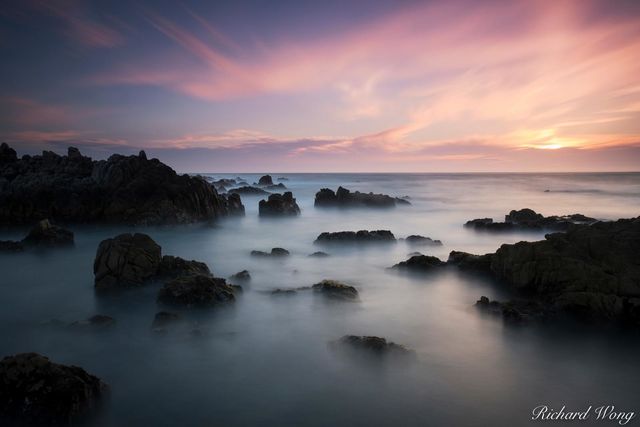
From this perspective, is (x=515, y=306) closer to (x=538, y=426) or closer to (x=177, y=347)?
(x=538, y=426)

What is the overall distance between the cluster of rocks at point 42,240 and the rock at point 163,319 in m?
11.6

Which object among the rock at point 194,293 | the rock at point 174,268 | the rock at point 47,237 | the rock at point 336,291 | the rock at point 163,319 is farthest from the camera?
the rock at point 47,237

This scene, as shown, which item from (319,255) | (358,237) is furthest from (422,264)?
(358,237)

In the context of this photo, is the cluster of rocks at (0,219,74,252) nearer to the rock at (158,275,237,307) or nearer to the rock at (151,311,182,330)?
the rock at (158,275,237,307)

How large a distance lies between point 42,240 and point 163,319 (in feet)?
40.0

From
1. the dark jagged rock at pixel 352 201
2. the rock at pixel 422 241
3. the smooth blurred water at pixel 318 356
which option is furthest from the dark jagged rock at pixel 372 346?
the dark jagged rock at pixel 352 201

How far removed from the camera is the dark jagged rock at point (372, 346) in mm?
8062

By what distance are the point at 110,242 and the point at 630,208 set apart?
46.2 metres

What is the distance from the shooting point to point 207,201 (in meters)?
28.3

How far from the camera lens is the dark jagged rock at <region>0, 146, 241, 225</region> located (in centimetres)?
2400

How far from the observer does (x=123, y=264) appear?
12078 millimetres

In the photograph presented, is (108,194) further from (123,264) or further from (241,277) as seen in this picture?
(241,277)

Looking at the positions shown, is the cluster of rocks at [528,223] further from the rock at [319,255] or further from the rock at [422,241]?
the rock at [319,255]

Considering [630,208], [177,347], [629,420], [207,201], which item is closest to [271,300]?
[177,347]
